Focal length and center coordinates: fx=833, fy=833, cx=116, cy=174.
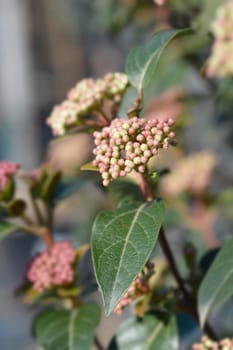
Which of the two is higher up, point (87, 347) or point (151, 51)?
point (151, 51)

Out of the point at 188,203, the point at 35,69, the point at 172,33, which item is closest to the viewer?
the point at 172,33

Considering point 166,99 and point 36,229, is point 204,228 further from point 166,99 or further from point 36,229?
point 36,229

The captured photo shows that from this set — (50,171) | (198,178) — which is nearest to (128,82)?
(50,171)

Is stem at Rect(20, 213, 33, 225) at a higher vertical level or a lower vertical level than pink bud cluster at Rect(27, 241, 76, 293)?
higher

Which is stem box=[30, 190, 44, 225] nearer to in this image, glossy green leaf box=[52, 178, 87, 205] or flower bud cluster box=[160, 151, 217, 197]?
glossy green leaf box=[52, 178, 87, 205]

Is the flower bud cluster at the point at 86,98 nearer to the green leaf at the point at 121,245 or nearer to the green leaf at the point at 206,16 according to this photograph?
the green leaf at the point at 121,245

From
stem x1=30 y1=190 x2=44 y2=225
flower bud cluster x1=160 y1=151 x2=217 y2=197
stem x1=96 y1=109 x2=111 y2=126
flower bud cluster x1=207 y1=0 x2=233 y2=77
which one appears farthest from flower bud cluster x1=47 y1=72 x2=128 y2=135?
flower bud cluster x1=160 y1=151 x2=217 y2=197
